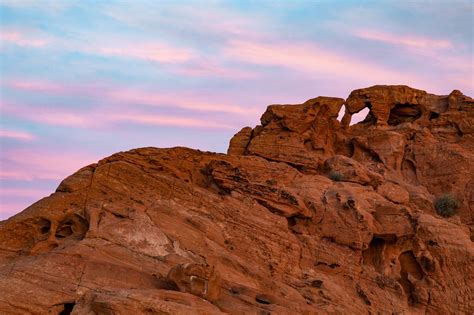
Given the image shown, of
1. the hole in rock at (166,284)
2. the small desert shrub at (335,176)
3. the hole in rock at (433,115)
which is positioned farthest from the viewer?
the hole in rock at (433,115)

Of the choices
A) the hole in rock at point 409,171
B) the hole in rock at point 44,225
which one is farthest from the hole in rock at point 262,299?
the hole in rock at point 409,171

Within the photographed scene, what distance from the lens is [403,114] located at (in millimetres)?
42656

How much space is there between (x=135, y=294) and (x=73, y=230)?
6.15 m

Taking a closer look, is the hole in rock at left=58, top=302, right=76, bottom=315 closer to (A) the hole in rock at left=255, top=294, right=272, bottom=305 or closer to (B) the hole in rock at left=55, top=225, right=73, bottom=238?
(B) the hole in rock at left=55, top=225, right=73, bottom=238

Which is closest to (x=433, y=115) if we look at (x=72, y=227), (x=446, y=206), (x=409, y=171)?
(x=409, y=171)

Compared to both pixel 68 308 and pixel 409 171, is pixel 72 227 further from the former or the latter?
pixel 409 171

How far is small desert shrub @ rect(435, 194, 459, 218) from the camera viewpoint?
36156mm

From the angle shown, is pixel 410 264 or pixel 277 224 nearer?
pixel 277 224

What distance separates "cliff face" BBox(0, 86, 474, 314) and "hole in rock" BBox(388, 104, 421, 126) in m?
0.11

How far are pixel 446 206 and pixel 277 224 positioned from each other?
32.3 feet

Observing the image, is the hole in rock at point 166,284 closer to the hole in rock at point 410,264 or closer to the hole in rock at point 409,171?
the hole in rock at point 410,264

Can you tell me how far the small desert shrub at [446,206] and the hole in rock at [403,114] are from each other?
6.98 meters

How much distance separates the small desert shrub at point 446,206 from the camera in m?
36.2

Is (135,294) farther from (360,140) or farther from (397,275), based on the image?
(360,140)
